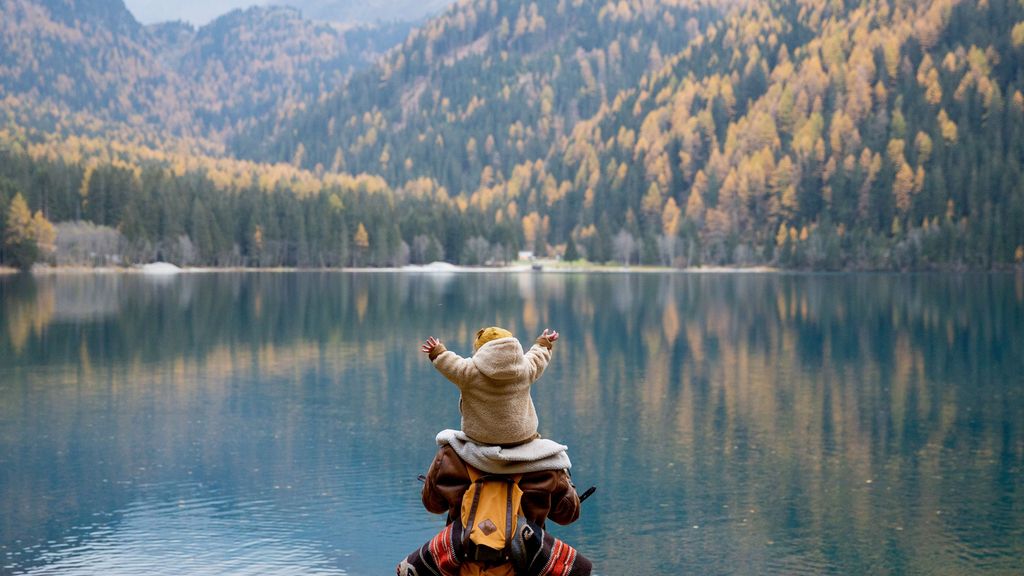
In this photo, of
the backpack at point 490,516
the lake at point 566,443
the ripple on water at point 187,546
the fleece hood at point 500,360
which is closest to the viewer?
the fleece hood at point 500,360

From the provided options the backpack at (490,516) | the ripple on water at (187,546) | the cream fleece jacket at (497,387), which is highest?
the cream fleece jacket at (497,387)

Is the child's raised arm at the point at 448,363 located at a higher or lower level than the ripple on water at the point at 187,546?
higher

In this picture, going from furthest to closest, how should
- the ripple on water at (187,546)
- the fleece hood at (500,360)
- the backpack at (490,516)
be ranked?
the ripple on water at (187,546)
the backpack at (490,516)
the fleece hood at (500,360)

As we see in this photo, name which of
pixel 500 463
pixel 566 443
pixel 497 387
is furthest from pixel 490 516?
pixel 566 443

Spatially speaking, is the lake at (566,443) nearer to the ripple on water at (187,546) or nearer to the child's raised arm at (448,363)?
the ripple on water at (187,546)

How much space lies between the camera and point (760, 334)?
6091cm

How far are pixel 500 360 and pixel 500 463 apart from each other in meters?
0.93

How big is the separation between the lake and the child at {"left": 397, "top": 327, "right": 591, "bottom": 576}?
976cm

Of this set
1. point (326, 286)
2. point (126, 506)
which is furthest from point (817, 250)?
point (126, 506)

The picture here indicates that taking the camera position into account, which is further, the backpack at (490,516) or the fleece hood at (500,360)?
the backpack at (490,516)

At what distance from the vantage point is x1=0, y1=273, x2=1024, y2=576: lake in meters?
19.7

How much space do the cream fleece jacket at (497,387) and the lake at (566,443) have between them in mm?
10297

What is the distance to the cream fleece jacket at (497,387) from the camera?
870 cm

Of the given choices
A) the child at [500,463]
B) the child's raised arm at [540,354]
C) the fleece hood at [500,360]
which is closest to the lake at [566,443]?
the child at [500,463]
